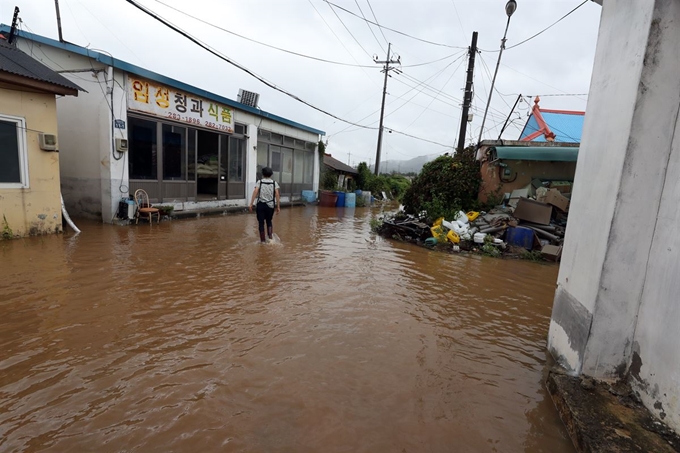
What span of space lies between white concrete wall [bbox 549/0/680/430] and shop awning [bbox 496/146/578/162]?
8.28 meters

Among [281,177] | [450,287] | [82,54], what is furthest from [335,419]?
[281,177]

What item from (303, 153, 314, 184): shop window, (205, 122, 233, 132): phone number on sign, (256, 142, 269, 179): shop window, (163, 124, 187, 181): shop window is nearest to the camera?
(163, 124, 187, 181): shop window

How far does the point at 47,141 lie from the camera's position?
7.27m

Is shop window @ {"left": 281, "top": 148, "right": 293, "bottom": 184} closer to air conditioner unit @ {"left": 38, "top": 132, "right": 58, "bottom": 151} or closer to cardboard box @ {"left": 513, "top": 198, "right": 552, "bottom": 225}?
air conditioner unit @ {"left": 38, "top": 132, "right": 58, "bottom": 151}

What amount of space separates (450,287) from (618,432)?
3.61 metres

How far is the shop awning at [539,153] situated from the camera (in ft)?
34.0

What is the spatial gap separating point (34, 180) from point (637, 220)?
9714mm

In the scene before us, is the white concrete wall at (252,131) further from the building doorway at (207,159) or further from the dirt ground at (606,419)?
the dirt ground at (606,419)

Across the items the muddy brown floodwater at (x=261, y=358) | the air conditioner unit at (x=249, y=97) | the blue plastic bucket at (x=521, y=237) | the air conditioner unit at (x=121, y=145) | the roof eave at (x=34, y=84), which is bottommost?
the muddy brown floodwater at (x=261, y=358)

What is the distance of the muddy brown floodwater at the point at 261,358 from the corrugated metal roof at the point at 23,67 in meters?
3.25

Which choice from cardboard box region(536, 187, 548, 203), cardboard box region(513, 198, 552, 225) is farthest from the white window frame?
cardboard box region(536, 187, 548, 203)

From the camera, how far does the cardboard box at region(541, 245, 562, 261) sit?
324 inches

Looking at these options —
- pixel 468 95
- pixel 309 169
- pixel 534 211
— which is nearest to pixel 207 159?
pixel 309 169

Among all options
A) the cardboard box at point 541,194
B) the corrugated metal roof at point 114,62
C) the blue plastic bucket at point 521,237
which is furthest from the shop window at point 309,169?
the blue plastic bucket at point 521,237
